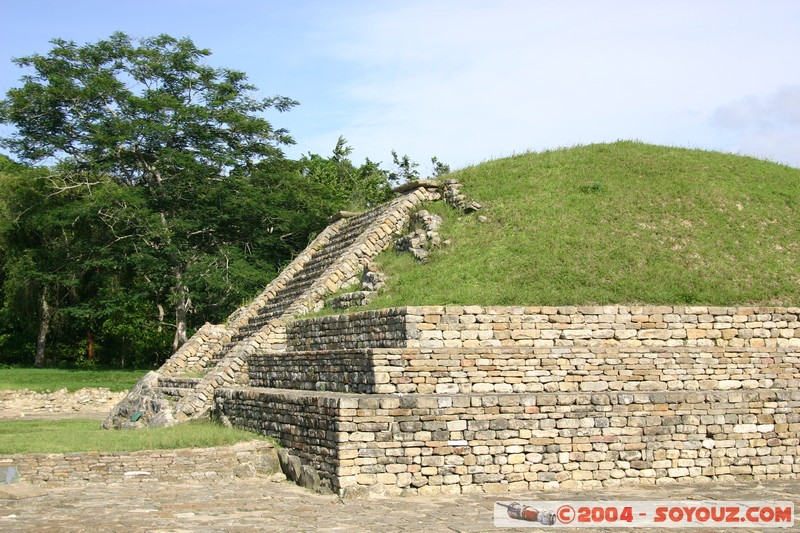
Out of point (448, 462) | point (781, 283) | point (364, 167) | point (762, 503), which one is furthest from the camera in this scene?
point (364, 167)

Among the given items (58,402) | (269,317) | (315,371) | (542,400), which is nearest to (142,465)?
(315,371)

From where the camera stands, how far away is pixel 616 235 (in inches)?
648

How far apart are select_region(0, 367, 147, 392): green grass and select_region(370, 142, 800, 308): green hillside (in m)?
11.6

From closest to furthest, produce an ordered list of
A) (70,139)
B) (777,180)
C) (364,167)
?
1. (777,180)
2. (70,139)
3. (364,167)

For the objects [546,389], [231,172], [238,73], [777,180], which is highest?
[238,73]

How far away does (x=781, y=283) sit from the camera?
15.7m

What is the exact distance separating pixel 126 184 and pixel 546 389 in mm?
18612

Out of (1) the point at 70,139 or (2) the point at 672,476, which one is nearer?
(2) the point at 672,476

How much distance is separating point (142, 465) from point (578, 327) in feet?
21.3

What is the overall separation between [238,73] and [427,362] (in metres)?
18.5

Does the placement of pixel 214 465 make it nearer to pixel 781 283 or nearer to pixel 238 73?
pixel 781 283

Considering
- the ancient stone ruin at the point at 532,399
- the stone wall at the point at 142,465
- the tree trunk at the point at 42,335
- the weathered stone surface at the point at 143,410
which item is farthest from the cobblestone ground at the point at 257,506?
the tree trunk at the point at 42,335

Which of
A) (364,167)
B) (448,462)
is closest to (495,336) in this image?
(448,462)

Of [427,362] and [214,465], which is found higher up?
[427,362]
